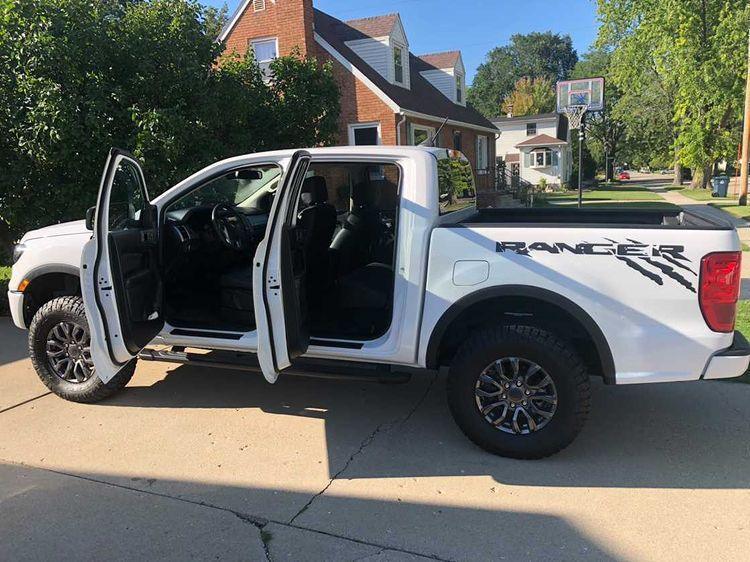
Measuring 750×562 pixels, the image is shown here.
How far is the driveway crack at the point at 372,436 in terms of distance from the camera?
316 cm

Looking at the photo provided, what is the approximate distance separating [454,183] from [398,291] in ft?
3.59

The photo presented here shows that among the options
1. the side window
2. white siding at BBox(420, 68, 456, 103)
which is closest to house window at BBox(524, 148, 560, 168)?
white siding at BBox(420, 68, 456, 103)

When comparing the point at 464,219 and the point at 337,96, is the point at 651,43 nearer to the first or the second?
the point at 337,96

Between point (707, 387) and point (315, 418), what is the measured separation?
10.2 feet

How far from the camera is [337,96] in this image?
11211mm

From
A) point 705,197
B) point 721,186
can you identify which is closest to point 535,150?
point 705,197

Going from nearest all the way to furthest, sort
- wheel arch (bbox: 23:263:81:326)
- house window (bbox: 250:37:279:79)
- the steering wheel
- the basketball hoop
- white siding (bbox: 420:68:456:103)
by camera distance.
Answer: wheel arch (bbox: 23:263:81:326), the steering wheel, the basketball hoop, house window (bbox: 250:37:279:79), white siding (bbox: 420:68:456:103)

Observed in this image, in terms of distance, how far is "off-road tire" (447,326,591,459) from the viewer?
3.34m

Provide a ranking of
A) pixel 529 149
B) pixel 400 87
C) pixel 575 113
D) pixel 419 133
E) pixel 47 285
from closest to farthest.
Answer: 1. pixel 47 285
2. pixel 575 113
3. pixel 419 133
4. pixel 400 87
5. pixel 529 149

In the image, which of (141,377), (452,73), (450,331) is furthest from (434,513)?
(452,73)

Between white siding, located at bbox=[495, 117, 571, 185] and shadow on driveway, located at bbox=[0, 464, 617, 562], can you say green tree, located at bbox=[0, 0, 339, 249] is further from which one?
white siding, located at bbox=[495, 117, 571, 185]

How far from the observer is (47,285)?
459 centimetres

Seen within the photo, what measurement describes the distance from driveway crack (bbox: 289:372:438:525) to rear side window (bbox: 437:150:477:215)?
1.51 m

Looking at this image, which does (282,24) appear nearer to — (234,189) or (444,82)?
(444,82)
